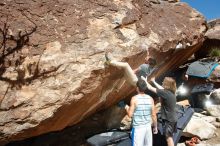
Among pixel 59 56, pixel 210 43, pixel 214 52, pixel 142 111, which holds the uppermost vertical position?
pixel 210 43

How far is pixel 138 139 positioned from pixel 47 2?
282cm

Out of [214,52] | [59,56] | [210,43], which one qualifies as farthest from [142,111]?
[210,43]

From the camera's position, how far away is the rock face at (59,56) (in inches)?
190

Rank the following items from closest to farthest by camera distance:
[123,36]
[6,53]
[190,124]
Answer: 1. [6,53]
2. [123,36]
3. [190,124]

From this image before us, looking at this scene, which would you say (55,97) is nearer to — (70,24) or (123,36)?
(70,24)

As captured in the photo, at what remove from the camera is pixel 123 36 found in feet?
19.3

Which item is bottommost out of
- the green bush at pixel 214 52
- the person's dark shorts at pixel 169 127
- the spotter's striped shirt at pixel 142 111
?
the person's dark shorts at pixel 169 127

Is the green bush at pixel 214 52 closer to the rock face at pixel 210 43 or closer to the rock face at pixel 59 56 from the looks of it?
the rock face at pixel 210 43

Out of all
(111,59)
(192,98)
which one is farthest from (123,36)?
(192,98)

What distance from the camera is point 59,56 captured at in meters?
5.07

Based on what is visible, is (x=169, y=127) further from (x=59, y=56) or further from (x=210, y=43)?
(x=210, y=43)

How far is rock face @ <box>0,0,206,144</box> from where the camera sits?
15.8 feet

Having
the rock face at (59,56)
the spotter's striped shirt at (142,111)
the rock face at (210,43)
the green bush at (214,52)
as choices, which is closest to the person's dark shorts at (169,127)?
the spotter's striped shirt at (142,111)

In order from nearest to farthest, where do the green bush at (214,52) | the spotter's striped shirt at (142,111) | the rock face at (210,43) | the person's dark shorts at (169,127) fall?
the spotter's striped shirt at (142,111), the person's dark shorts at (169,127), the green bush at (214,52), the rock face at (210,43)
